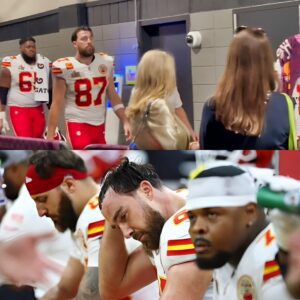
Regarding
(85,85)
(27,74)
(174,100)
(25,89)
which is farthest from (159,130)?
(25,89)

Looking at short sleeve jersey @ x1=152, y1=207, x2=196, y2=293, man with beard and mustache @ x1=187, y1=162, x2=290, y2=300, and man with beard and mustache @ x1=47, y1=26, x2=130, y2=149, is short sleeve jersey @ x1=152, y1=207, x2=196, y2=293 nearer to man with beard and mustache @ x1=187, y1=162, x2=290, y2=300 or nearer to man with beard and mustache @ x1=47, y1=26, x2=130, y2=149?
man with beard and mustache @ x1=187, y1=162, x2=290, y2=300

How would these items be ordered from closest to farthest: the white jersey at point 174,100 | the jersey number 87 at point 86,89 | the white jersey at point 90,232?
1. the white jersey at point 90,232
2. the white jersey at point 174,100
3. the jersey number 87 at point 86,89

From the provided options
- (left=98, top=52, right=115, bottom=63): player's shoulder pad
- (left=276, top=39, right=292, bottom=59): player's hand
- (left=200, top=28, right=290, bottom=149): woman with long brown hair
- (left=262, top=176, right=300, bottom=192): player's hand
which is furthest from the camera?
(left=98, top=52, right=115, bottom=63): player's shoulder pad

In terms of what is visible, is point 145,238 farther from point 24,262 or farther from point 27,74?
point 27,74

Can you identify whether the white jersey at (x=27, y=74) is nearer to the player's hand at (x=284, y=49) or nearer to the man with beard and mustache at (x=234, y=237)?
the player's hand at (x=284, y=49)

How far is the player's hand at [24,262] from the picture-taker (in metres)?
1.07

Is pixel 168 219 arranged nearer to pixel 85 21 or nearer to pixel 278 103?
pixel 278 103

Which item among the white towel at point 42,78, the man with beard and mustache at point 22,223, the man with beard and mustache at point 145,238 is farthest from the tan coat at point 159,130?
the white towel at point 42,78

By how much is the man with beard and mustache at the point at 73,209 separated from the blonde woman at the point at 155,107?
205 mm

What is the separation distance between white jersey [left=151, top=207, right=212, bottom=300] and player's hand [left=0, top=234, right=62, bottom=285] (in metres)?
0.19

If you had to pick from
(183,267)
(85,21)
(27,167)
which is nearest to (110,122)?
(85,21)

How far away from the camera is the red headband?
104 cm

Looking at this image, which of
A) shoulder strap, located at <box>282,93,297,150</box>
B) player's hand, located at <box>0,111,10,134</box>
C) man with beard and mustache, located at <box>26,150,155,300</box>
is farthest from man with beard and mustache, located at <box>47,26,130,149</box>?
man with beard and mustache, located at <box>26,150,155,300</box>

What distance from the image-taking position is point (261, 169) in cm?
89
